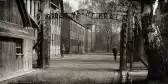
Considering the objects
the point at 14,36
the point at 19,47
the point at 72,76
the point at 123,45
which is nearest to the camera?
the point at 14,36

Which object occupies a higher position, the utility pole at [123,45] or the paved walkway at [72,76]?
the utility pole at [123,45]

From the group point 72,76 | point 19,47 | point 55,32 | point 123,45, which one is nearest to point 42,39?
point 19,47

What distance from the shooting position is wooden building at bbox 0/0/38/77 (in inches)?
625

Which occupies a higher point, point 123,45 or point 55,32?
point 55,32

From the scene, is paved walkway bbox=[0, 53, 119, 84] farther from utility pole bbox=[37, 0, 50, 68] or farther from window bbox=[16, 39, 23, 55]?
window bbox=[16, 39, 23, 55]

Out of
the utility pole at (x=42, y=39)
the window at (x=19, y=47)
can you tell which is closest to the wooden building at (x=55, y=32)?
the utility pole at (x=42, y=39)

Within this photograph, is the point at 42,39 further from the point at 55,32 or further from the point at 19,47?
the point at 55,32

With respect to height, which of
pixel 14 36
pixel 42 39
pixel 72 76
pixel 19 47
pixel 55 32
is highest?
pixel 55 32

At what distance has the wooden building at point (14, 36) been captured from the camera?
52.1 ft

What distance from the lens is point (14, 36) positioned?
1673 centimetres

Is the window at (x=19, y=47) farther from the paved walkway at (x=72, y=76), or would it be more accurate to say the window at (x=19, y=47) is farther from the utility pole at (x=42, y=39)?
the utility pole at (x=42, y=39)

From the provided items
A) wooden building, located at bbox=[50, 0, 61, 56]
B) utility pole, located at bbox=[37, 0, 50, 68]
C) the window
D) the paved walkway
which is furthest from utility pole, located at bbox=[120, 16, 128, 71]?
wooden building, located at bbox=[50, 0, 61, 56]

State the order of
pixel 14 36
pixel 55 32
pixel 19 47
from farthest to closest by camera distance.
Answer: pixel 55 32
pixel 19 47
pixel 14 36

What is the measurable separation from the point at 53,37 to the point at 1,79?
28.3 m
